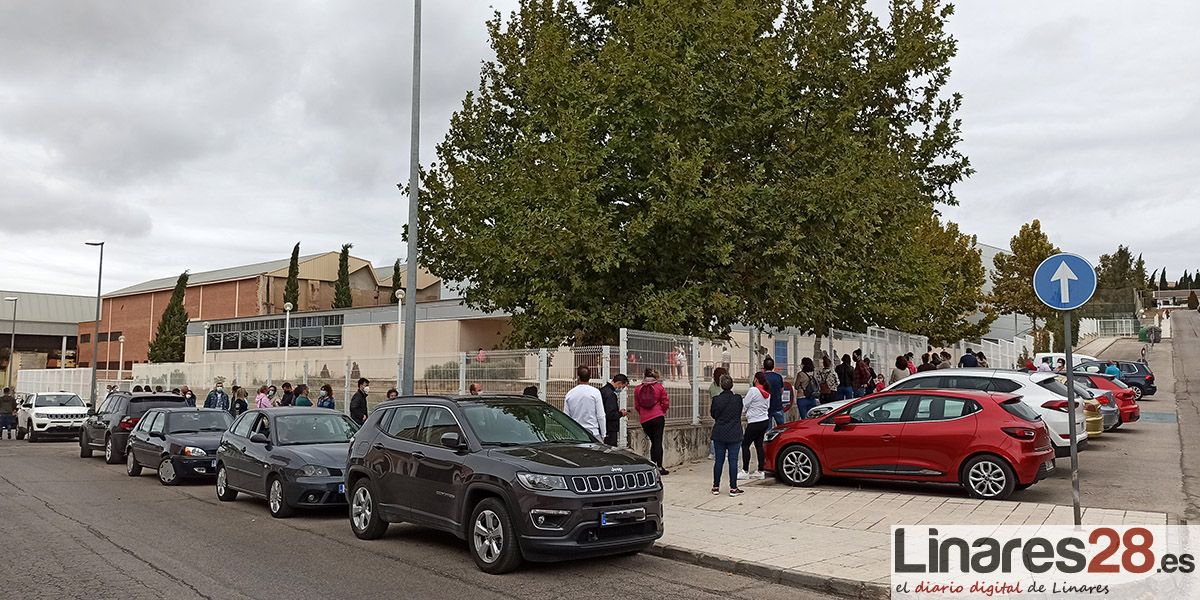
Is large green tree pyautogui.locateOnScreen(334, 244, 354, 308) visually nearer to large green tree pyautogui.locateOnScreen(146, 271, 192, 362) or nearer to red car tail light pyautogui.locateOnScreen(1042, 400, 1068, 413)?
large green tree pyautogui.locateOnScreen(146, 271, 192, 362)

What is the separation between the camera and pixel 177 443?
1630cm

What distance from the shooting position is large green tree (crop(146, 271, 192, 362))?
220 feet

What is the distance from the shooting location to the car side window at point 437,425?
30.6 feet

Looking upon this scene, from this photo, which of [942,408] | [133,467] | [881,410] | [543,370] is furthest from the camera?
[133,467]

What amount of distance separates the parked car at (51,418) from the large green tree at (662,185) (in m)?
16.2

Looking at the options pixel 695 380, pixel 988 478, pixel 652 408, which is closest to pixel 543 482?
pixel 652 408

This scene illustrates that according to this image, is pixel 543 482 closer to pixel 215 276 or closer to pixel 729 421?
pixel 729 421

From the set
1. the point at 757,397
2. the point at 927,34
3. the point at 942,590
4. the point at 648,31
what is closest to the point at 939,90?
the point at 927,34

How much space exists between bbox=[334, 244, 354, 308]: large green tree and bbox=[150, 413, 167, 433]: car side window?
52731 mm

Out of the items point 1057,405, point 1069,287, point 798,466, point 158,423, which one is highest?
point 1069,287

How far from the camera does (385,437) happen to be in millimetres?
10172

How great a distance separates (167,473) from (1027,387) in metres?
14.8

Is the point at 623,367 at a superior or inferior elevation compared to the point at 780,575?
superior

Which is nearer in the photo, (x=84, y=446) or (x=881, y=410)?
(x=881, y=410)
